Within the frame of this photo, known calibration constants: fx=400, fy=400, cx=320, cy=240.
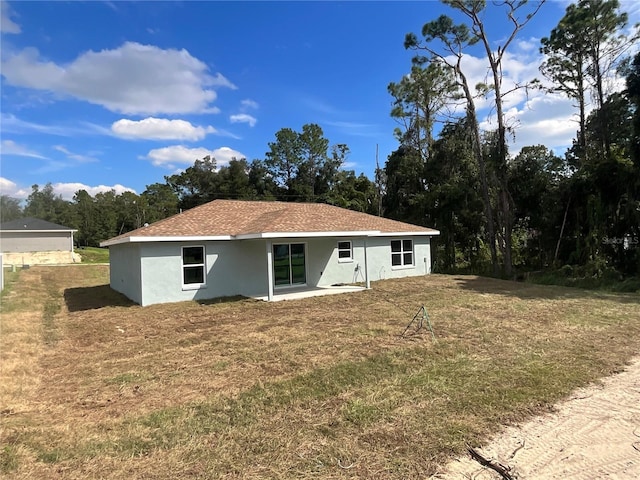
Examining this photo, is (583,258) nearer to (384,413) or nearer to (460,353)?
(460,353)

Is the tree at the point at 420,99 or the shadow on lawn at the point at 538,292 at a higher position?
the tree at the point at 420,99

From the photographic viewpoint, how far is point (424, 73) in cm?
3225

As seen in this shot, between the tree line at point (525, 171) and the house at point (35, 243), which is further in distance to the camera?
the house at point (35, 243)

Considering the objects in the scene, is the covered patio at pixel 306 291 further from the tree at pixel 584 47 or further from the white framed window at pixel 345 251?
the tree at pixel 584 47

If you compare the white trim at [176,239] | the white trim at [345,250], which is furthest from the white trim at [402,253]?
the white trim at [176,239]

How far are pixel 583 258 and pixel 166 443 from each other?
18915 millimetres

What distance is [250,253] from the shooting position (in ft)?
46.3

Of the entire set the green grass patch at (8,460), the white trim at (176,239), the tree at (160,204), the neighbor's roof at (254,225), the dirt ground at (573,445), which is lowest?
the dirt ground at (573,445)

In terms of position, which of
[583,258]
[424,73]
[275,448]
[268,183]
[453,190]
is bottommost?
[275,448]

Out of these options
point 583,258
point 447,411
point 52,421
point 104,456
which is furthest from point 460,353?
point 583,258

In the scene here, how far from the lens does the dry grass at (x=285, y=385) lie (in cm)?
341

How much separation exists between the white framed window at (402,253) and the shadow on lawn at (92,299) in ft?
35.6

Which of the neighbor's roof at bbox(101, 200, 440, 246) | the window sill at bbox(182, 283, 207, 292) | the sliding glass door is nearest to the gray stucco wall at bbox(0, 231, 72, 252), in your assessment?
the neighbor's roof at bbox(101, 200, 440, 246)

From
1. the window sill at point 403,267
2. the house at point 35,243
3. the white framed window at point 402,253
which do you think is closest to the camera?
the window sill at point 403,267
